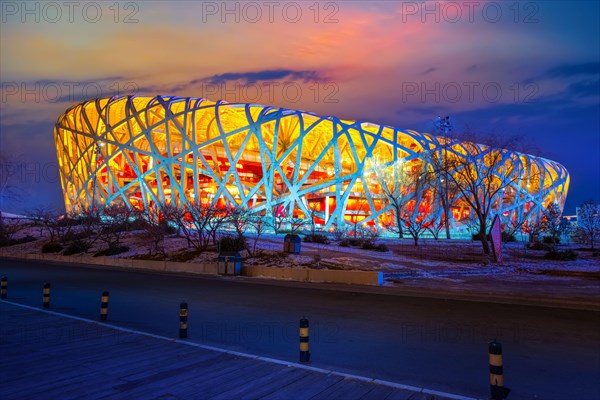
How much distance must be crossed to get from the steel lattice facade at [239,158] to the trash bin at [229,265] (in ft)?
99.5

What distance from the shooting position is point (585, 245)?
36.4m

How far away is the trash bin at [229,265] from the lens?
768 inches

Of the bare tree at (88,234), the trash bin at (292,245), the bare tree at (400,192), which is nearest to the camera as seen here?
the trash bin at (292,245)

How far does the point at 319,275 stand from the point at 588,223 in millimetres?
30033

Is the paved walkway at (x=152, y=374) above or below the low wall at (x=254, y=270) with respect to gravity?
above

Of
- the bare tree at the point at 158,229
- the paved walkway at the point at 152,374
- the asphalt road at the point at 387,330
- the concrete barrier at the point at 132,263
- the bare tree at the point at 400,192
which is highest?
the bare tree at the point at 400,192

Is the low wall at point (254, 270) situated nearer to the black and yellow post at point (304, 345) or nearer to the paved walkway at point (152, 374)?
the paved walkway at point (152, 374)

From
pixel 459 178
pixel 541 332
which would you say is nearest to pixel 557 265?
pixel 459 178

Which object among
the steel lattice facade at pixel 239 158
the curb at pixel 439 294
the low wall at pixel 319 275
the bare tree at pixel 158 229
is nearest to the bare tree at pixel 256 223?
the low wall at pixel 319 275

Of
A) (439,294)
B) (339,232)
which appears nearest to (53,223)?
(339,232)

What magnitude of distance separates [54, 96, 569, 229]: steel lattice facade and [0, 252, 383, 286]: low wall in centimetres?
2229

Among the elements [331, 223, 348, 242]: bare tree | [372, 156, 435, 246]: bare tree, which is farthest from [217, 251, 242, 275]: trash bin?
[372, 156, 435, 246]: bare tree

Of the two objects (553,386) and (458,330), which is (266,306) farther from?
(553,386)

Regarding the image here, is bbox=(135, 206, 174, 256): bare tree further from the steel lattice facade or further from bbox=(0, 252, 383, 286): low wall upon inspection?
the steel lattice facade
